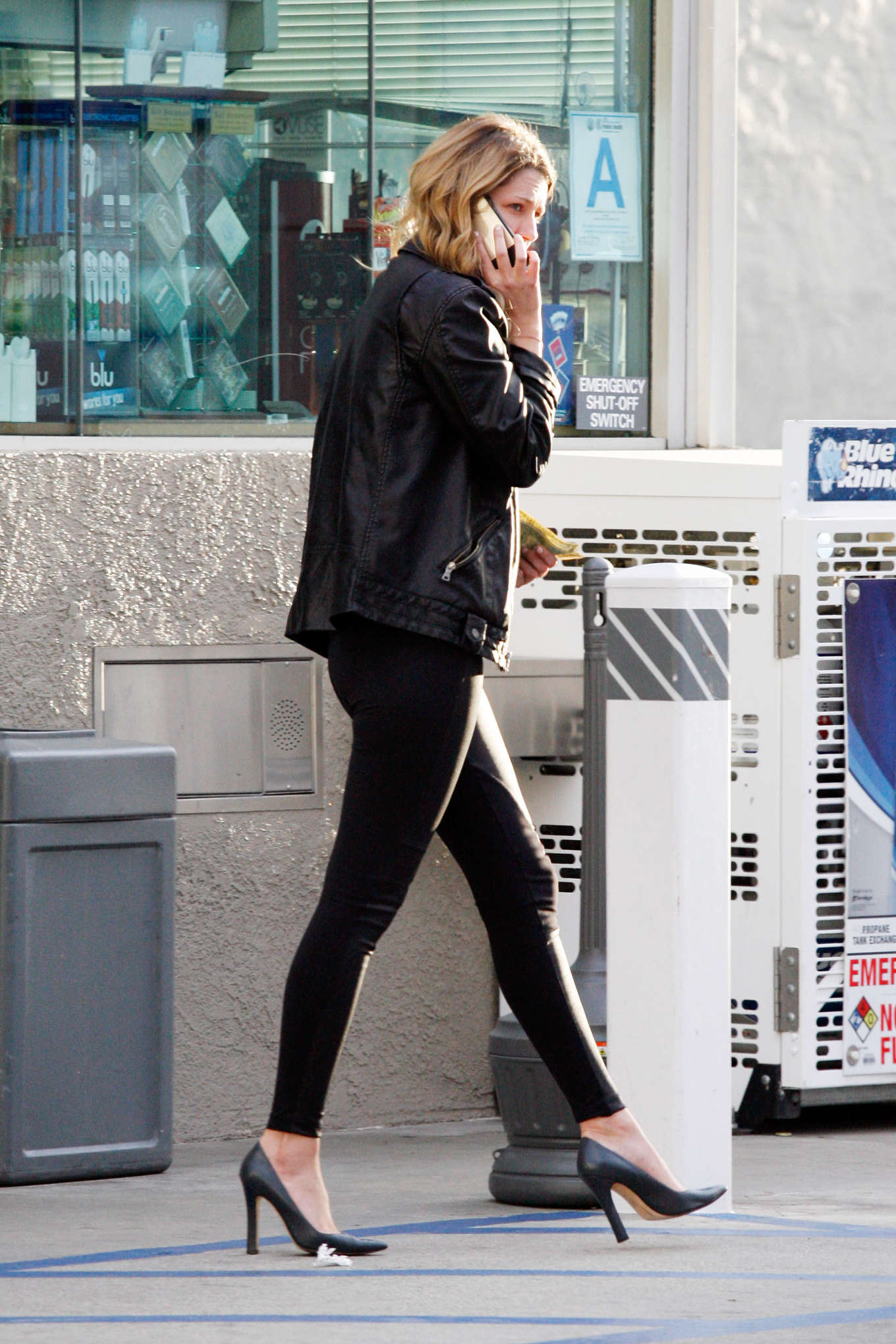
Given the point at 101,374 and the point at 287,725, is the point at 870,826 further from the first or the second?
the point at 101,374

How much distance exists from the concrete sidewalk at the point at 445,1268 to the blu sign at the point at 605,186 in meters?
2.63

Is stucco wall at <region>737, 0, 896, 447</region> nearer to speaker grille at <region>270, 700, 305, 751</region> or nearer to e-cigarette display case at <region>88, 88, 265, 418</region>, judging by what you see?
e-cigarette display case at <region>88, 88, 265, 418</region>

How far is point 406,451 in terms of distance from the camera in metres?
3.71

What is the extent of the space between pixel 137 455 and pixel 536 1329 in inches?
106

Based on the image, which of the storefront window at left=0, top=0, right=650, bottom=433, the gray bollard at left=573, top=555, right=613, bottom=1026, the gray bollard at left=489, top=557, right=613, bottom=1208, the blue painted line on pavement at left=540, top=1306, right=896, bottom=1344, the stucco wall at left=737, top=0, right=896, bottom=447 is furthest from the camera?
the stucco wall at left=737, top=0, right=896, bottom=447

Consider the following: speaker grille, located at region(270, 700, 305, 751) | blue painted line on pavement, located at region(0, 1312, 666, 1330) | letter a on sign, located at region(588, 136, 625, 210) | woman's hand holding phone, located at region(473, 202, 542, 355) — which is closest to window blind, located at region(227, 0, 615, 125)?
letter a on sign, located at region(588, 136, 625, 210)

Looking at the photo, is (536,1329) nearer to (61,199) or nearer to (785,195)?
(61,199)

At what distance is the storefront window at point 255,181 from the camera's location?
18.2 ft

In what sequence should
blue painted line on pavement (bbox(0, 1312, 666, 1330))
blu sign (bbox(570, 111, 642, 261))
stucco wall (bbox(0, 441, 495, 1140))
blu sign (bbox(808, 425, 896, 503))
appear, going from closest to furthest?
blue painted line on pavement (bbox(0, 1312, 666, 1330)) < stucco wall (bbox(0, 441, 495, 1140)) < blu sign (bbox(808, 425, 896, 503)) < blu sign (bbox(570, 111, 642, 261))

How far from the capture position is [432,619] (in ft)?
12.0

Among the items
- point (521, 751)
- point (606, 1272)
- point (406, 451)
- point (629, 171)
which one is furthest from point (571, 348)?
point (606, 1272)

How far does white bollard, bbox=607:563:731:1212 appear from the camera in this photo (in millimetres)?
4027

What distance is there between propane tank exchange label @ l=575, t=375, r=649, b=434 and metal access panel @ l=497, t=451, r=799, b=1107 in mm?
706

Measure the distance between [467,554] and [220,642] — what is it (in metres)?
1.80
